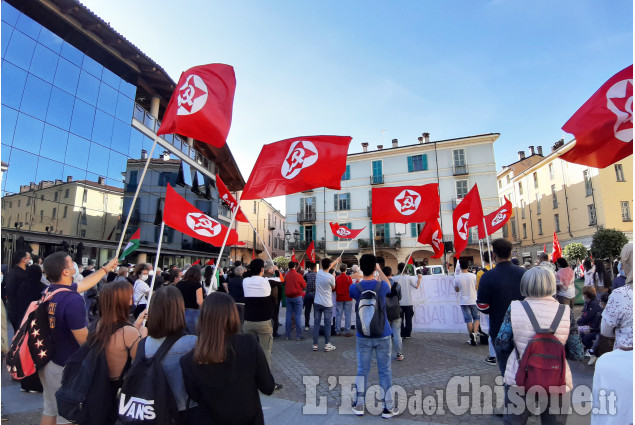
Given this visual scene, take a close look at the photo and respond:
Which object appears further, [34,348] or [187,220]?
[187,220]

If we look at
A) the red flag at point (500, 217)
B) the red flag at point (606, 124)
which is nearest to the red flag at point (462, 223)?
the red flag at point (500, 217)

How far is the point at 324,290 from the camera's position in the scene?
819 centimetres

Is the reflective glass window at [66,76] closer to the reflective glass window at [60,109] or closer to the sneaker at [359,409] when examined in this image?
the reflective glass window at [60,109]

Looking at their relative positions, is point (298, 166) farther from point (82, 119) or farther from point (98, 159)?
point (98, 159)

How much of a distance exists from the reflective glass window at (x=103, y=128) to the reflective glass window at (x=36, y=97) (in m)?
2.59

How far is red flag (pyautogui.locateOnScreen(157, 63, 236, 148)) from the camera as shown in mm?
5207

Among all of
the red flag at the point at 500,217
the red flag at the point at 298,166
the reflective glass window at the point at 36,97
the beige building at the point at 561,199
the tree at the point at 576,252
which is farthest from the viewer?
the beige building at the point at 561,199

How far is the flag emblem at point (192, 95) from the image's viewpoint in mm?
5262

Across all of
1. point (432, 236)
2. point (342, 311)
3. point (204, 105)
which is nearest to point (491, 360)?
point (342, 311)

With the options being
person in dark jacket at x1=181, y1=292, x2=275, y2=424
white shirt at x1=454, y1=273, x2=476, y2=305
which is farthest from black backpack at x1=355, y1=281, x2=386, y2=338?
white shirt at x1=454, y1=273, x2=476, y2=305

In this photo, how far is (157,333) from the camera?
2549 millimetres

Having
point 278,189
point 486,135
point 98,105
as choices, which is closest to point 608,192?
point 486,135

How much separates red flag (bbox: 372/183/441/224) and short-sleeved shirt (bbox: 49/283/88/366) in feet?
22.9

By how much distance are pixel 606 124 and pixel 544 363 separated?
10.5ft
